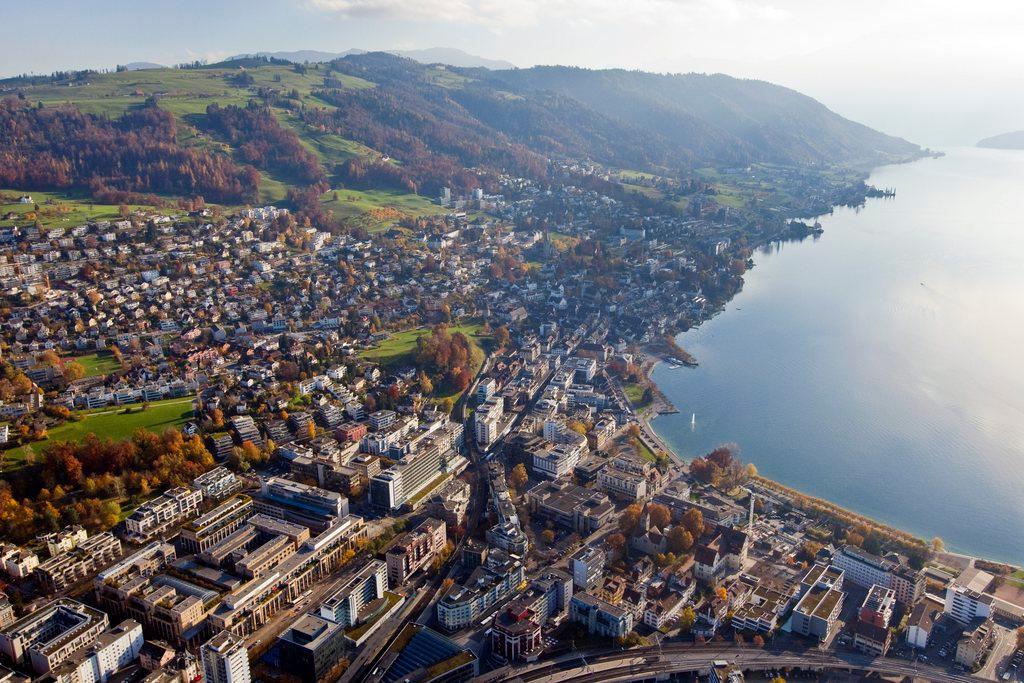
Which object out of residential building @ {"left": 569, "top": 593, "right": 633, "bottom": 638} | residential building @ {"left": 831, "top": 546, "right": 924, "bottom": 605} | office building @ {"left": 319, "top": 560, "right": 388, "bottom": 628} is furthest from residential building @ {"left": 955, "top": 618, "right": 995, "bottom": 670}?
office building @ {"left": 319, "top": 560, "right": 388, "bottom": 628}

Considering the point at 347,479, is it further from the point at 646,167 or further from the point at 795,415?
the point at 646,167

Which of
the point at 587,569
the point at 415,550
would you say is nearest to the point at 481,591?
the point at 415,550

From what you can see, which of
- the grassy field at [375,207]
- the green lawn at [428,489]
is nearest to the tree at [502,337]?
the green lawn at [428,489]

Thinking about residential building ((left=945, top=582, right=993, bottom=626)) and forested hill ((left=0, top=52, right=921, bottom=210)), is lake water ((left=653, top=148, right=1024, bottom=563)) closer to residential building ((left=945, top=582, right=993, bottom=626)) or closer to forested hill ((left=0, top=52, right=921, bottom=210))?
residential building ((left=945, top=582, right=993, bottom=626))

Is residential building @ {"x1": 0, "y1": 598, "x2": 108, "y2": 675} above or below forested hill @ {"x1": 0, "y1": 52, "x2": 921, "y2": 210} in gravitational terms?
below

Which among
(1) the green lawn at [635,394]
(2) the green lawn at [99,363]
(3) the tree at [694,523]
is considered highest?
(2) the green lawn at [99,363]

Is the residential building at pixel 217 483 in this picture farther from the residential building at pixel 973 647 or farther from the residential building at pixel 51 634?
the residential building at pixel 973 647
